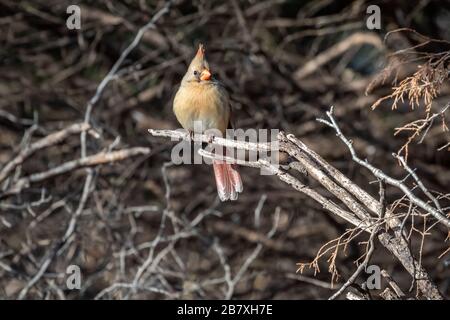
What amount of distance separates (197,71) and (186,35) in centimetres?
194

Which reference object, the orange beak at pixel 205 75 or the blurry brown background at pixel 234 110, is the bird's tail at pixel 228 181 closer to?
the orange beak at pixel 205 75

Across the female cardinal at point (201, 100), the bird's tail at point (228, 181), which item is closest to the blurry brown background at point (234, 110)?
the female cardinal at point (201, 100)

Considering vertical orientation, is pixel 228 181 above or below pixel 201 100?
below

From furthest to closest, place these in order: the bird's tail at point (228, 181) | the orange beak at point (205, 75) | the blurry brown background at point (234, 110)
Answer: the blurry brown background at point (234, 110) → the orange beak at point (205, 75) → the bird's tail at point (228, 181)

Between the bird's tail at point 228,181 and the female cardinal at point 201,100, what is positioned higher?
the female cardinal at point 201,100

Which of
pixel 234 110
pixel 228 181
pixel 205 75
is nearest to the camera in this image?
pixel 228 181

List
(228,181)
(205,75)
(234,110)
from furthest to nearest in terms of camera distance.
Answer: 1. (234,110)
2. (205,75)
3. (228,181)

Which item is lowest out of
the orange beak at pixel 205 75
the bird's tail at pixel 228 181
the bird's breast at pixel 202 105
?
the bird's tail at pixel 228 181

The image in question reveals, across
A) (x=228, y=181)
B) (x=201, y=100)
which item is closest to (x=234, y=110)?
(x=201, y=100)

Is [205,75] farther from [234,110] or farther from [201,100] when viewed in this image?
[234,110]

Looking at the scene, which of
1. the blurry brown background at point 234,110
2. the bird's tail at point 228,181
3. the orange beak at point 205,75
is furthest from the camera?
the blurry brown background at point 234,110

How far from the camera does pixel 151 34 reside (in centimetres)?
584

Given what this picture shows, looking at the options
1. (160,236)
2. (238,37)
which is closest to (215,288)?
(160,236)

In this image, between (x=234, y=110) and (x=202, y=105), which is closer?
(x=202, y=105)
